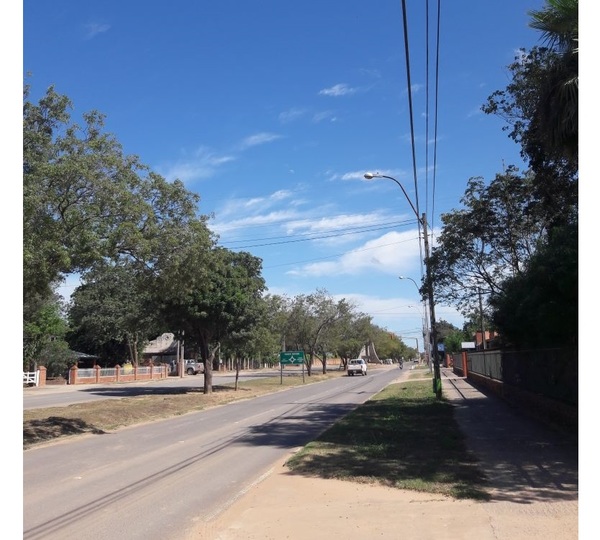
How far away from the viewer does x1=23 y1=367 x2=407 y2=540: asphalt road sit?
286 inches

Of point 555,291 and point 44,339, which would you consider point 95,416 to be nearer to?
point 555,291

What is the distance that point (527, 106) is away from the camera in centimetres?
1543

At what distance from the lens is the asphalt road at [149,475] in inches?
286

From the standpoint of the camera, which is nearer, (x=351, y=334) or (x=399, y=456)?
(x=399, y=456)

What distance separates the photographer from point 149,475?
10.3m

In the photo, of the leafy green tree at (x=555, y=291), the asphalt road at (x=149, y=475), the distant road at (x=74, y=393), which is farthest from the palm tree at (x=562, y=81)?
the distant road at (x=74, y=393)

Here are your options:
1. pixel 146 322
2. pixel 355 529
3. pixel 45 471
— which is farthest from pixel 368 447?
pixel 146 322

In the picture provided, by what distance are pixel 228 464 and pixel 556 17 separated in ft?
33.4

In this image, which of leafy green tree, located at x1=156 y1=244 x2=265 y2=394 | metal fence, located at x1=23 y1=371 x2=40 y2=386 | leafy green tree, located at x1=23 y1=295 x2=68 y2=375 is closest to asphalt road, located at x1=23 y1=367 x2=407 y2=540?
leafy green tree, located at x1=156 y1=244 x2=265 y2=394

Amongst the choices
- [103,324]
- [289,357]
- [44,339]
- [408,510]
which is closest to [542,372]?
[408,510]

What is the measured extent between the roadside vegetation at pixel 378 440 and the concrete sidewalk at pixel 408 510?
1.35 ft

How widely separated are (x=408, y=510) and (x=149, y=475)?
5007 millimetres

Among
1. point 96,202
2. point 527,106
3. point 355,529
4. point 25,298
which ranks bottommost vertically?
point 355,529

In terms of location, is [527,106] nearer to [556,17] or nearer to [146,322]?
[556,17]
